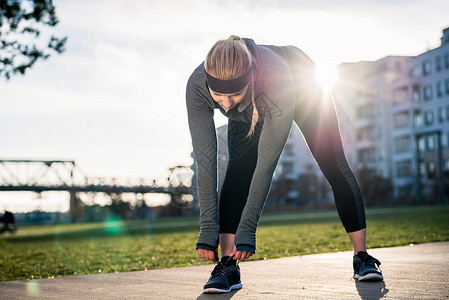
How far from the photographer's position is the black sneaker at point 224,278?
10.1 feet

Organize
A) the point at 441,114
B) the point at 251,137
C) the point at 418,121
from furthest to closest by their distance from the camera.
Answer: the point at 418,121
the point at 441,114
the point at 251,137

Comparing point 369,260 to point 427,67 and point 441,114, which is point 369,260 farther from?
point 427,67

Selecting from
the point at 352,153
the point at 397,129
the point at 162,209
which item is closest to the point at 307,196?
the point at 352,153

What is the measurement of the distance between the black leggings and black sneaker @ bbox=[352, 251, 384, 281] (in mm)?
189

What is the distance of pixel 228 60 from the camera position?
256 cm

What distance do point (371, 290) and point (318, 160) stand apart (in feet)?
3.05

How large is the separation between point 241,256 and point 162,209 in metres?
86.1

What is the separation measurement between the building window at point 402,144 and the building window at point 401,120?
54.2 inches

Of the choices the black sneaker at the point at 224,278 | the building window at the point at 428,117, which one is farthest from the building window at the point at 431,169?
the black sneaker at the point at 224,278

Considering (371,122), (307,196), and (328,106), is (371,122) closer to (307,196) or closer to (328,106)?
(307,196)

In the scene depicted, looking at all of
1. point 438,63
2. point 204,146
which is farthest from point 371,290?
point 438,63

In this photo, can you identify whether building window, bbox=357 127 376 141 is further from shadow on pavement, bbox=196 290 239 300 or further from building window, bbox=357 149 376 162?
shadow on pavement, bbox=196 290 239 300

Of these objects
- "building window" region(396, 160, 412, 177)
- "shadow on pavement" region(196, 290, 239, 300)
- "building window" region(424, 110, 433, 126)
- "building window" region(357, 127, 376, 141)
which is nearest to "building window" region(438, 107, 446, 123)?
"building window" region(424, 110, 433, 126)

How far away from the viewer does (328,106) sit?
358cm
